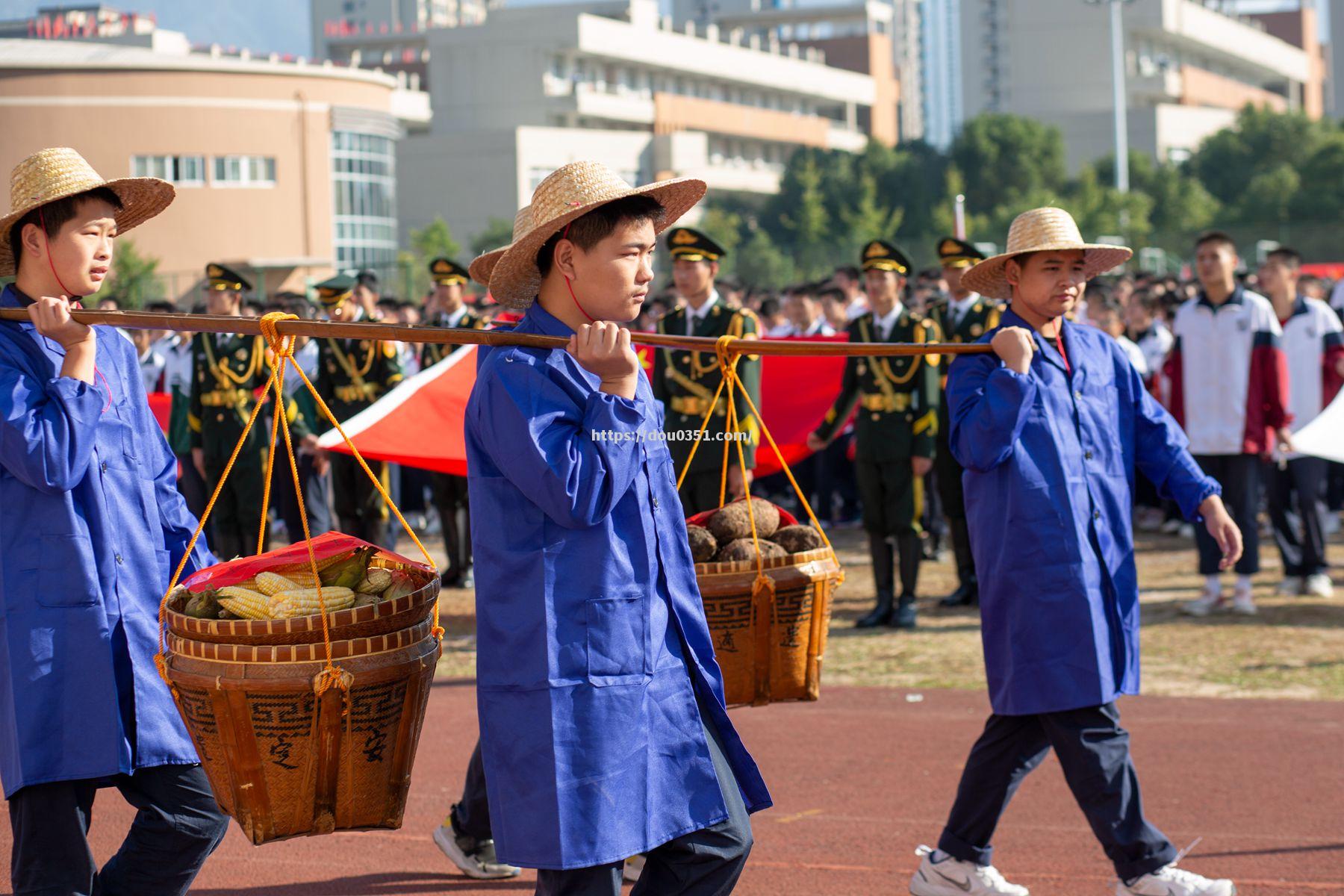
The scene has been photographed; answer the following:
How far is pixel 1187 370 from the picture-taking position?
1041cm

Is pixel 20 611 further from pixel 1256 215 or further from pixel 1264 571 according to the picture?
pixel 1256 215

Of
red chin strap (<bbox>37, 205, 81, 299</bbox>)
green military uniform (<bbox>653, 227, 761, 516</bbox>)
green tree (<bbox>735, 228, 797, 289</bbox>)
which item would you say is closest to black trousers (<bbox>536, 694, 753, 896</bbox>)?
red chin strap (<bbox>37, 205, 81, 299</bbox>)

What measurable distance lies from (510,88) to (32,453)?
247ft

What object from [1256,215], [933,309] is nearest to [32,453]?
[933,309]

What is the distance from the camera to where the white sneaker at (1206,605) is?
1000cm

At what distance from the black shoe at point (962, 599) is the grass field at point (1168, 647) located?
10 cm

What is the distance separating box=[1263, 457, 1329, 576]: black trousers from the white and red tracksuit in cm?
38

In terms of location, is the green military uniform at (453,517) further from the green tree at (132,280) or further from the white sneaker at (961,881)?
the green tree at (132,280)

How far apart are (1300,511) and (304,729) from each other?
27.3ft

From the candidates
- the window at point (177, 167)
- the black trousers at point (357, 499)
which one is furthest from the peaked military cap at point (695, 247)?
the window at point (177, 167)

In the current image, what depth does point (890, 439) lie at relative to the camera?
1005cm

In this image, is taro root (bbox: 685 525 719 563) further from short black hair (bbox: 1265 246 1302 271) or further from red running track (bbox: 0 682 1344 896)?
short black hair (bbox: 1265 246 1302 271)

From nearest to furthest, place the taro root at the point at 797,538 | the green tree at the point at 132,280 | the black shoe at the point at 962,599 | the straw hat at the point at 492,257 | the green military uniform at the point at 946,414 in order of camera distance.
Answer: the straw hat at the point at 492,257 → the taro root at the point at 797,538 → the green military uniform at the point at 946,414 → the black shoe at the point at 962,599 → the green tree at the point at 132,280

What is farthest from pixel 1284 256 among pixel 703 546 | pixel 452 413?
pixel 703 546
